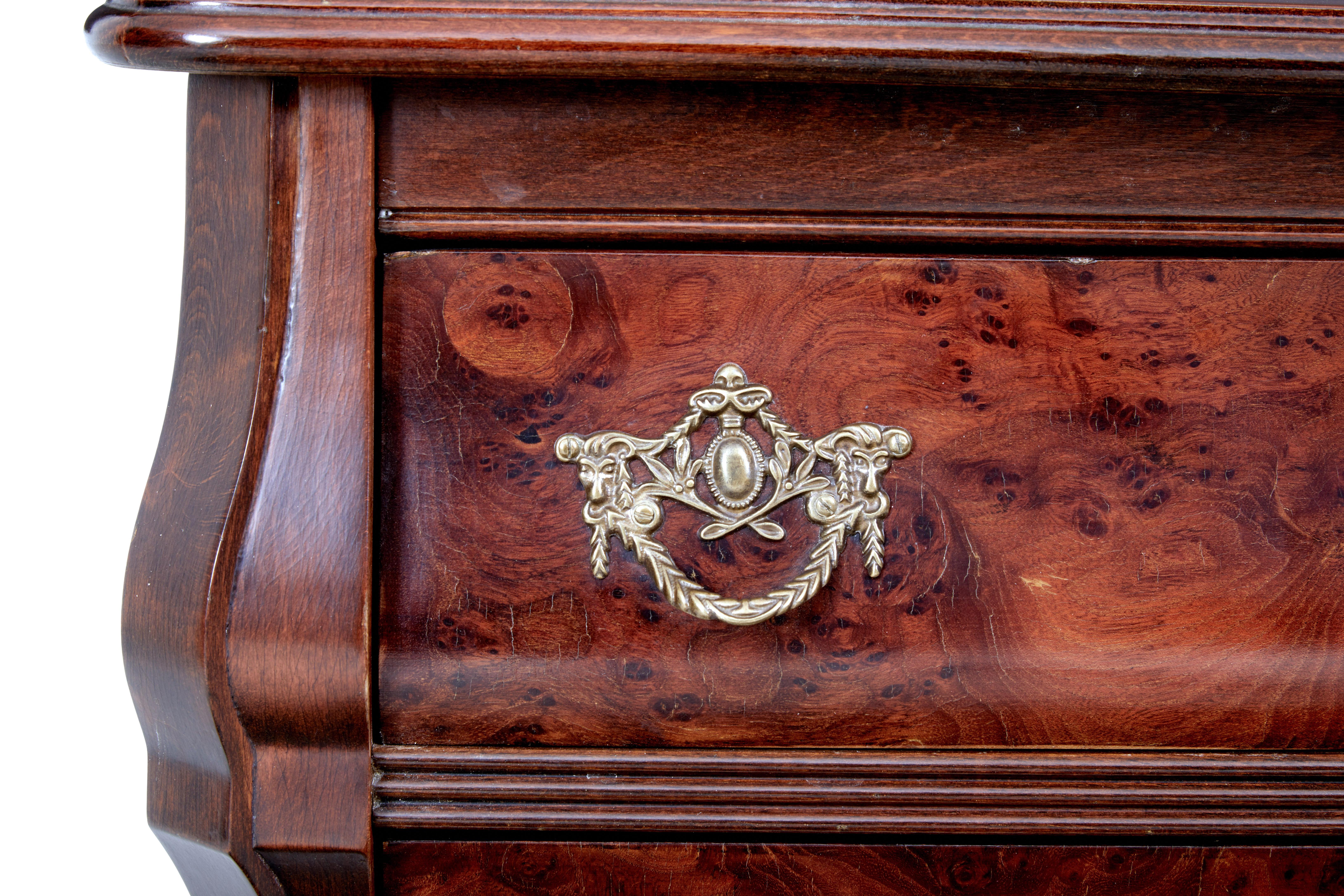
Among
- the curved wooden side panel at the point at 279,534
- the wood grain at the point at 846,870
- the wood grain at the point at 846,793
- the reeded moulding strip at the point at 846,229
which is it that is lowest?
the wood grain at the point at 846,870

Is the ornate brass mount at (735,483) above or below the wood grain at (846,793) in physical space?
above

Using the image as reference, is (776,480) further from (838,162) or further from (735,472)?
(838,162)

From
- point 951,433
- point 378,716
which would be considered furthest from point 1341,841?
point 378,716

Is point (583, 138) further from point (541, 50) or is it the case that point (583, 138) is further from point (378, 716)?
point (378, 716)

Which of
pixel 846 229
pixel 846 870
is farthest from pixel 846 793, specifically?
pixel 846 229

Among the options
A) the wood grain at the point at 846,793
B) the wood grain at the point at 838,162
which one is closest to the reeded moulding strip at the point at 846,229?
the wood grain at the point at 838,162

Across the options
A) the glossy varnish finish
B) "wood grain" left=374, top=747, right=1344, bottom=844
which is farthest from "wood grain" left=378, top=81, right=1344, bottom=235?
"wood grain" left=374, top=747, right=1344, bottom=844

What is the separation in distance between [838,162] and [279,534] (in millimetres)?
315

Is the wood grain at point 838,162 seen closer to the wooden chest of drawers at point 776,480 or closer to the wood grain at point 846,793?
the wooden chest of drawers at point 776,480

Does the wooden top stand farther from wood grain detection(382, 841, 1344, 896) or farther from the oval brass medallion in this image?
wood grain detection(382, 841, 1344, 896)

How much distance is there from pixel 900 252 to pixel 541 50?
196mm

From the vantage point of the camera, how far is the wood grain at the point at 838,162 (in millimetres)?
474

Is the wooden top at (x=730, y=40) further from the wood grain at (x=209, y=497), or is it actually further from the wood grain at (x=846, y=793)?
the wood grain at (x=846, y=793)

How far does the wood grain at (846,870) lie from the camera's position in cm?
48
